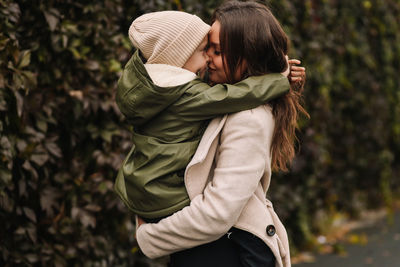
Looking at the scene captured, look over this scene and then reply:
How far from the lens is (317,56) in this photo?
17.1 ft

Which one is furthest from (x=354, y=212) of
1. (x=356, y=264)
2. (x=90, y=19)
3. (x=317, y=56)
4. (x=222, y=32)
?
(x=222, y=32)

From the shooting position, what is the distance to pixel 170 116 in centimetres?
201

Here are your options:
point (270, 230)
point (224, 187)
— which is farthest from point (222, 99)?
point (270, 230)

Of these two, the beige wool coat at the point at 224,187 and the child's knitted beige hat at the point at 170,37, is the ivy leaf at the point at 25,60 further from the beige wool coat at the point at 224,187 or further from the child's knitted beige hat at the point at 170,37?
the beige wool coat at the point at 224,187

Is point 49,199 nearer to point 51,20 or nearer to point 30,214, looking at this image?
point 30,214

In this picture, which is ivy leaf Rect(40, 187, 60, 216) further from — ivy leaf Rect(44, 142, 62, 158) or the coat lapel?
the coat lapel

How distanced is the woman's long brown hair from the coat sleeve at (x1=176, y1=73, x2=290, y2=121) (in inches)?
4.6

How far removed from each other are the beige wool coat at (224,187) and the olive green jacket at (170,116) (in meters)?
0.04

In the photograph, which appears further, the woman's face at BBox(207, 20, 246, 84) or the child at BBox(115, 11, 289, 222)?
the woman's face at BBox(207, 20, 246, 84)

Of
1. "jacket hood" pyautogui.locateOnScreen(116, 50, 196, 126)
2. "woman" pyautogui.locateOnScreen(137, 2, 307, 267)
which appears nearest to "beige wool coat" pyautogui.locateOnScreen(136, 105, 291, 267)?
"woman" pyautogui.locateOnScreen(137, 2, 307, 267)

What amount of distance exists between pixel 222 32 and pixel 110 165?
5.01ft

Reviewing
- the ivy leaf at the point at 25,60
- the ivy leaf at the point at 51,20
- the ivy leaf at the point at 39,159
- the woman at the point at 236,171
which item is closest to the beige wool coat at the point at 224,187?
the woman at the point at 236,171

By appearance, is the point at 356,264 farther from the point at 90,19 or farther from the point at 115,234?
the point at 90,19

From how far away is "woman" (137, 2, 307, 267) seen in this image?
196 centimetres
